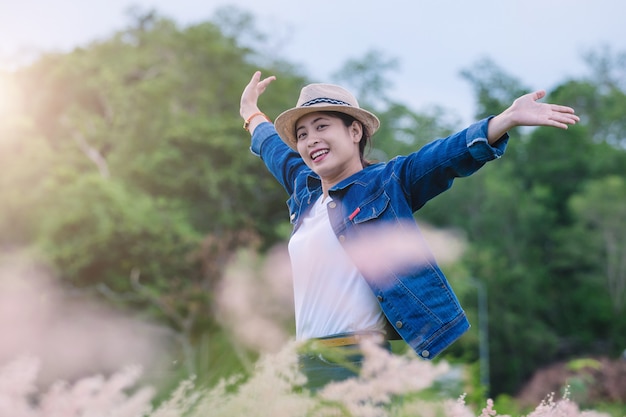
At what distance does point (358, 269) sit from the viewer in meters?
2.24

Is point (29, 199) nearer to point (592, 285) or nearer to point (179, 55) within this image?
point (179, 55)

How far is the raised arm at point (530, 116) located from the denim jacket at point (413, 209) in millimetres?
35

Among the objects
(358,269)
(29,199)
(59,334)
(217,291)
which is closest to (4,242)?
(29,199)

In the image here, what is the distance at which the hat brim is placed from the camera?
2.44m

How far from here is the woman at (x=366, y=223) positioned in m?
2.11

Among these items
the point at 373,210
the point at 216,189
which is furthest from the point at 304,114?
the point at 216,189

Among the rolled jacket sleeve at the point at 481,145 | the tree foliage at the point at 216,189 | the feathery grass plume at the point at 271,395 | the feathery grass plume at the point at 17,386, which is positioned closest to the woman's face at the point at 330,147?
the rolled jacket sleeve at the point at 481,145

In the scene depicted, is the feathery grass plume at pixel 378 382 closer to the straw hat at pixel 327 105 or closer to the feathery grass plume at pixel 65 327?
the straw hat at pixel 327 105

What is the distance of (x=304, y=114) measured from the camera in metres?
2.51

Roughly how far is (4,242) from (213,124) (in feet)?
22.8

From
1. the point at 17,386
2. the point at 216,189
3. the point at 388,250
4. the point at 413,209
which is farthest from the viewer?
the point at 216,189

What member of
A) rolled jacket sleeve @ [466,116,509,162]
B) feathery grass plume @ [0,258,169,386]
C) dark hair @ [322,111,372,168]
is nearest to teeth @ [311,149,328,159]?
dark hair @ [322,111,372,168]

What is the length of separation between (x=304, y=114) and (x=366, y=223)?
0.43 metres

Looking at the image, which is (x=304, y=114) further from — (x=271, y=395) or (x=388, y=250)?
(x=271, y=395)
